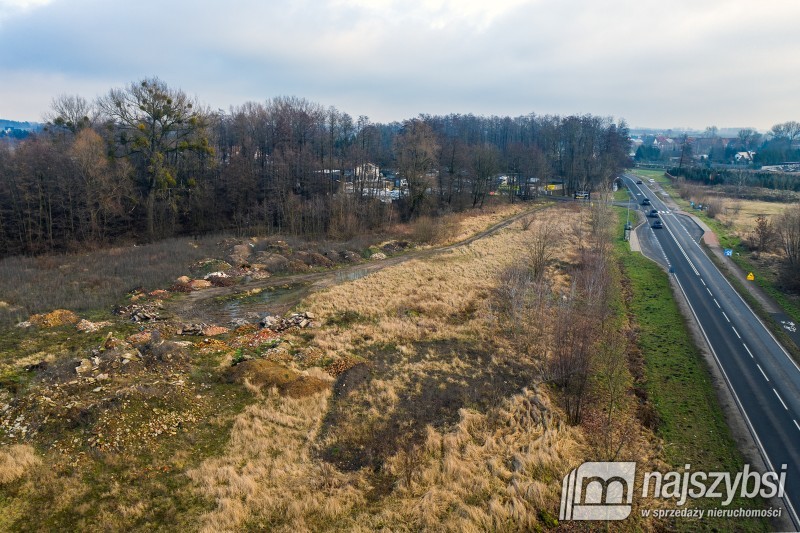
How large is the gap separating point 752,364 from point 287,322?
84.3 ft

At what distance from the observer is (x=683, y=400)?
19.6 meters

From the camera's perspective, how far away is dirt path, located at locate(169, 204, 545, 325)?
27266mm

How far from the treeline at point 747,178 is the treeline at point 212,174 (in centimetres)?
3713

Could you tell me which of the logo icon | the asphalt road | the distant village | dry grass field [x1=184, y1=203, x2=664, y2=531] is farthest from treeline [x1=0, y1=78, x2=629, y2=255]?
the distant village

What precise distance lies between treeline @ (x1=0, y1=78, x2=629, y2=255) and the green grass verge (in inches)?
1360

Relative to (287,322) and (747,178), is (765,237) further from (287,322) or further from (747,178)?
(747,178)

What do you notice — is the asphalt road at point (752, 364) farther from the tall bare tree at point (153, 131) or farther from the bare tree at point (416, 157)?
the tall bare tree at point (153, 131)

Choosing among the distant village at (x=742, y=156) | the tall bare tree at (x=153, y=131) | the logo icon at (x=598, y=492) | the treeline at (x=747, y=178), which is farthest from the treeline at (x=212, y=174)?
the distant village at (x=742, y=156)

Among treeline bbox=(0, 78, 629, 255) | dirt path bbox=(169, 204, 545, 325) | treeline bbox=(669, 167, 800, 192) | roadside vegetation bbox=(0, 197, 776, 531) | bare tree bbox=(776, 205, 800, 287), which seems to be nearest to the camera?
roadside vegetation bbox=(0, 197, 776, 531)

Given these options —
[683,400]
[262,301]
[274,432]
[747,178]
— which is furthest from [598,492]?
[747,178]

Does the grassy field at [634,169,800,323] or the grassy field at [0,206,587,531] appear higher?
the grassy field at [634,169,800,323]

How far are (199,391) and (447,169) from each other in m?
60.6

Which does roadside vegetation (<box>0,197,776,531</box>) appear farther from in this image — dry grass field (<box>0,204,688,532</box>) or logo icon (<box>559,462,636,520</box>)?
logo icon (<box>559,462,636,520</box>)

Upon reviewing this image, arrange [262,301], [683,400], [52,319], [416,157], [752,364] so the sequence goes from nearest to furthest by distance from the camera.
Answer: [683,400] < [752,364] < [52,319] < [262,301] < [416,157]
